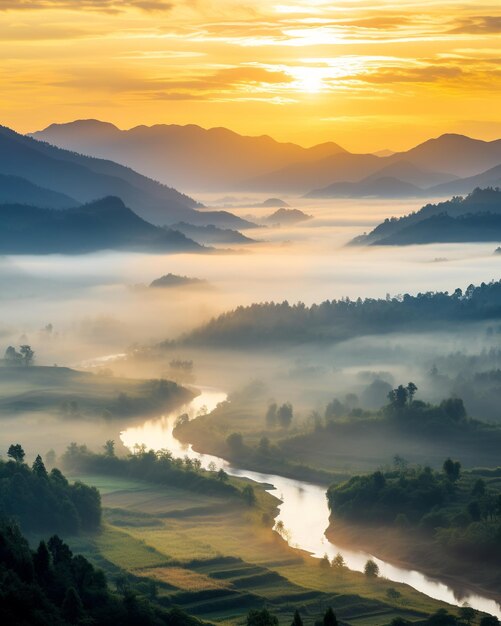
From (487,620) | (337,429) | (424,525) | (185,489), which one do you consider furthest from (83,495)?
(337,429)

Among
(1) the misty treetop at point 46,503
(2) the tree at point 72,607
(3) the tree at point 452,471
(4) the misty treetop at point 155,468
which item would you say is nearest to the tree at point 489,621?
(2) the tree at point 72,607

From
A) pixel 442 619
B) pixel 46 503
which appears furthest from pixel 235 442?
pixel 442 619

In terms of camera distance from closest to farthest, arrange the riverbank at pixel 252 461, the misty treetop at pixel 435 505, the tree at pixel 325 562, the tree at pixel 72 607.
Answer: the tree at pixel 72 607 → the tree at pixel 325 562 → the misty treetop at pixel 435 505 → the riverbank at pixel 252 461

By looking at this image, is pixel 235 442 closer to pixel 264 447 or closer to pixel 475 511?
pixel 264 447

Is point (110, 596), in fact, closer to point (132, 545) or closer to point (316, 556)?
point (132, 545)

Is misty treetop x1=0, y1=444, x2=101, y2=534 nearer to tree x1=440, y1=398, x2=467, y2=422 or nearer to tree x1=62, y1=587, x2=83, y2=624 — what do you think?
tree x1=62, y1=587, x2=83, y2=624

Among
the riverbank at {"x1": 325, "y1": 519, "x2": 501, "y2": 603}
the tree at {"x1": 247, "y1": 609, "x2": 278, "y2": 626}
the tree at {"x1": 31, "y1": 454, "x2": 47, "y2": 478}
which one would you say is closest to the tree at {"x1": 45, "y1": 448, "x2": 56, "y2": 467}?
the tree at {"x1": 31, "y1": 454, "x2": 47, "y2": 478}

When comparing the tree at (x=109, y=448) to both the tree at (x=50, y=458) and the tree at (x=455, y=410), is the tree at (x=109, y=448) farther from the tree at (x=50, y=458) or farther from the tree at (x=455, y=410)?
the tree at (x=455, y=410)
